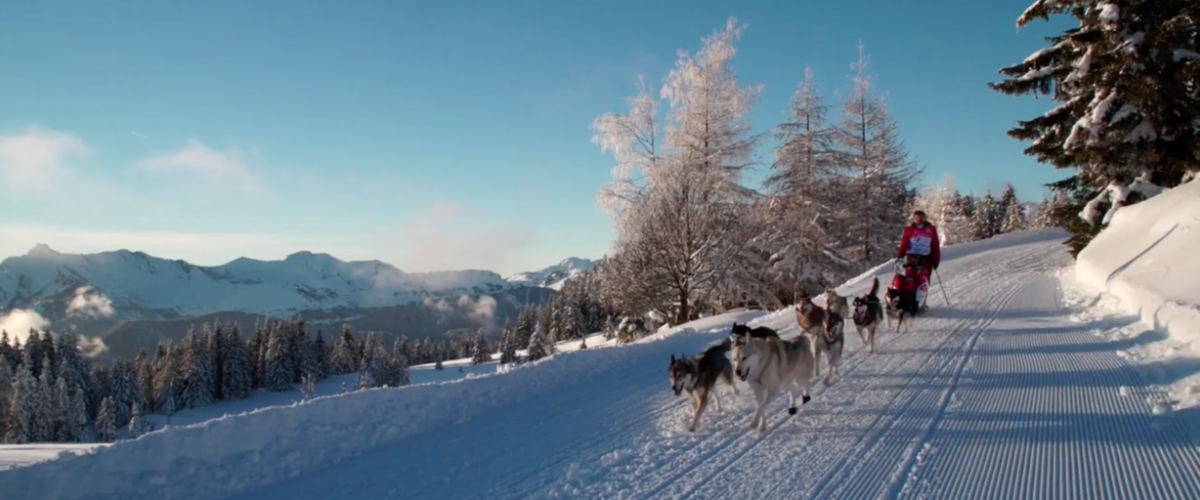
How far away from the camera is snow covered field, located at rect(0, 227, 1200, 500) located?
206 inches

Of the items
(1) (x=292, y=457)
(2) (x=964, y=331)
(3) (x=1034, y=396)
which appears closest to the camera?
(1) (x=292, y=457)

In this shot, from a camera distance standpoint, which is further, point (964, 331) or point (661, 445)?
point (964, 331)

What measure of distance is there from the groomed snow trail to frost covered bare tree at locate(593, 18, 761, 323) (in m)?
13.5

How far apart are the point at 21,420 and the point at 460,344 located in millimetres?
93416

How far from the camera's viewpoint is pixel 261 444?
658cm

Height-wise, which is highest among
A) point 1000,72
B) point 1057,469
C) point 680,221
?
point 1000,72

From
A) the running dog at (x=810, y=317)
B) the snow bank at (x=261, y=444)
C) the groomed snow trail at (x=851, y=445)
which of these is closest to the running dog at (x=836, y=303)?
the running dog at (x=810, y=317)

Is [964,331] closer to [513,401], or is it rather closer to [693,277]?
[513,401]

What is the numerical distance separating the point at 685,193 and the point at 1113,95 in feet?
42.1

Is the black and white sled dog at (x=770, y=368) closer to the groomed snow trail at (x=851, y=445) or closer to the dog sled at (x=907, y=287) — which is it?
the groomed snow trail at (x=851, y=445)

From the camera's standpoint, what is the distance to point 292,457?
6.48 meters

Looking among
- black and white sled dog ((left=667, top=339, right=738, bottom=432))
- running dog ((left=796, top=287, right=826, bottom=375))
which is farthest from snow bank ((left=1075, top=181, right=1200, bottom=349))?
black and white sled dog ((left=667, top=339, right=738, bottom=432))

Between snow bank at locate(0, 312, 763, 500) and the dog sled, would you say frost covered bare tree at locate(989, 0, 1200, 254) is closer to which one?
the dog sled

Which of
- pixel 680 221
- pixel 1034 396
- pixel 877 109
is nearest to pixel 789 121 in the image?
pixel 877 109
